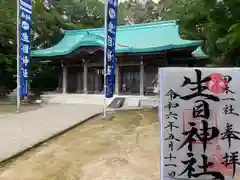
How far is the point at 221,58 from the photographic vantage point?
358 inches

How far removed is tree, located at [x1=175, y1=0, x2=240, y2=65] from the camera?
6715 mm

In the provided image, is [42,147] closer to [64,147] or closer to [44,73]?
[64,147]

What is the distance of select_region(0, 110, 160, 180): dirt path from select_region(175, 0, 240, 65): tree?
2876 mm

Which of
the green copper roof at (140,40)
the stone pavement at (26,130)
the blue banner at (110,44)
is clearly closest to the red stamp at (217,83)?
the stone pavement at (26,130)

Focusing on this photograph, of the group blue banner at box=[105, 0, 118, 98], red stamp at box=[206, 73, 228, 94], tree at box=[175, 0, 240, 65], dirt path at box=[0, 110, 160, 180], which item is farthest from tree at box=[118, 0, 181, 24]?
red stamp at box=[206, 73, 228, 94]

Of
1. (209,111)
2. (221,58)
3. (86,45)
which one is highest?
(86,45)

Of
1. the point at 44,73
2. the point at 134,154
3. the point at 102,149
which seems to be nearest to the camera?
the point at 134,154

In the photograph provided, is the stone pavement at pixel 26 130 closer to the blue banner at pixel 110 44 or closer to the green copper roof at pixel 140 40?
the blue banner at pixel 110 44

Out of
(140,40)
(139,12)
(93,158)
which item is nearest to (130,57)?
(140,40)

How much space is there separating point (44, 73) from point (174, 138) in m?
23.3

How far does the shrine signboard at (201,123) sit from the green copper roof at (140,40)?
13751 mm

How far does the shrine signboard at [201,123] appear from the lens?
2.69 m

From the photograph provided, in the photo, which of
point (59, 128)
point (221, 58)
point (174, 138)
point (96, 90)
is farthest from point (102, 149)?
point (96, 90)

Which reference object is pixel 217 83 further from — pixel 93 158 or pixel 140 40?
pixel 140 40
